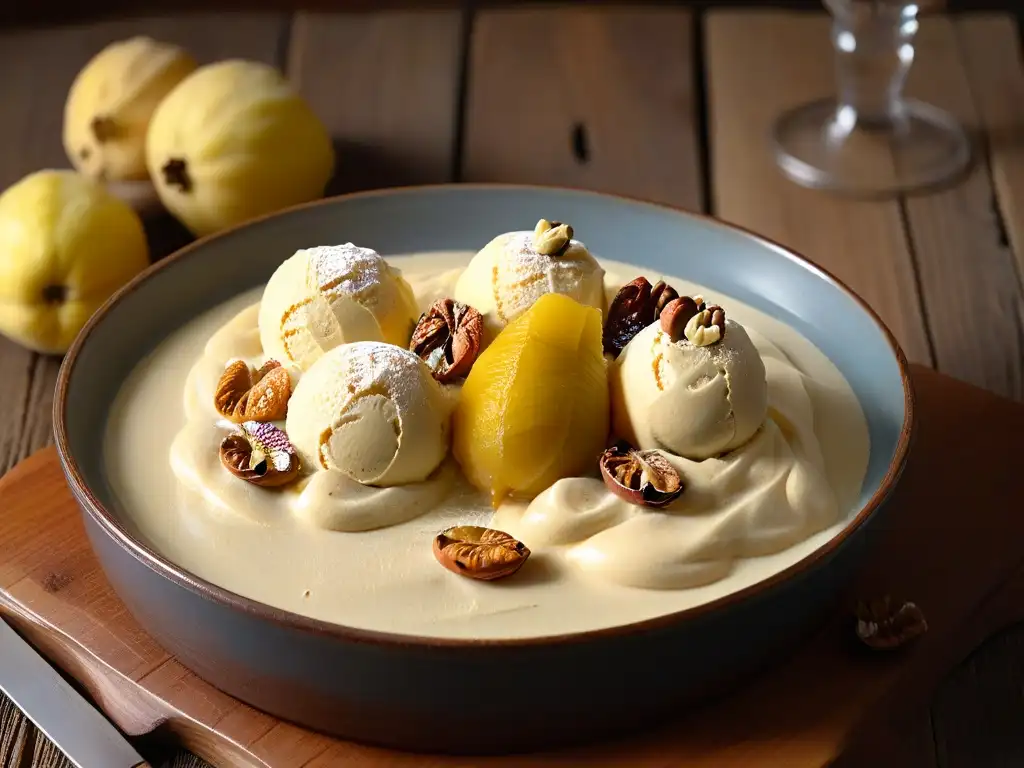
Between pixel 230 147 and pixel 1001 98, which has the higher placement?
pixel 230 147

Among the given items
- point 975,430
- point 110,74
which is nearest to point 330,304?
point 975,430

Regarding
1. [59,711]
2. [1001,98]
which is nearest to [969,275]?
[1001,98]

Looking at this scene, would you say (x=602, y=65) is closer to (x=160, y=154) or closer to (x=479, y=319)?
(x=160, y=154)

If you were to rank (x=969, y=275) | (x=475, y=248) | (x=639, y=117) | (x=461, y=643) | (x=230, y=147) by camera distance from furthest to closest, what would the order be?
(x=639, y=117)
(x=969, y=275)
(x=230, y=147)
(x=475, y=248)
(x=461, y=643)

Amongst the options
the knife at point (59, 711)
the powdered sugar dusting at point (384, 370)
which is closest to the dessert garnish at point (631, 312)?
the powdered sugar dusting at point (384, 370)

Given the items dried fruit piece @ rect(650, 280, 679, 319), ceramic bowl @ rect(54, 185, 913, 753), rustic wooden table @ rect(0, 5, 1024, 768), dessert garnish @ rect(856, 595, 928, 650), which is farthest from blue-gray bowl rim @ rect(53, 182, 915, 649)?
rustic wooden table @ rect(0, 5, 1024, 768)

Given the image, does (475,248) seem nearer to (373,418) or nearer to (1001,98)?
(373,418)

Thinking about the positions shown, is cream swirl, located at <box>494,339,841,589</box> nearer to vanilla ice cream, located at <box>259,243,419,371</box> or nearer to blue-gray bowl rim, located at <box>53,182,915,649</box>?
blue-gray bowl rim, located at <box>53,182,915,649</box>
